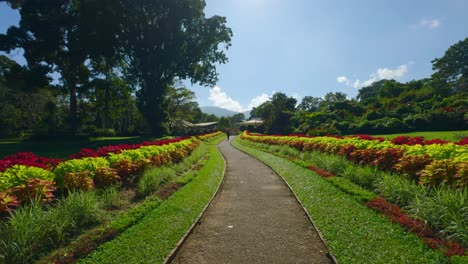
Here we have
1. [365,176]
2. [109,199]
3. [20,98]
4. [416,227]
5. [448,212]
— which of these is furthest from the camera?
[20,98]

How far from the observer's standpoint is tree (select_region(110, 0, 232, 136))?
27.9m

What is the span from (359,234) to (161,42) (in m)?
30.6

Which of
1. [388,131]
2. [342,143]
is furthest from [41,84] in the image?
[388,131]

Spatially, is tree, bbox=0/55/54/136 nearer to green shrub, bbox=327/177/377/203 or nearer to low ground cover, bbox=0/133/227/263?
low ground cover, bbox=0/133/227/263

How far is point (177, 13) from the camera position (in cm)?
2825

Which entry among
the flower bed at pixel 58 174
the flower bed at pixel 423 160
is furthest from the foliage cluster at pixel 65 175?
the flower bed at pixel 423 160

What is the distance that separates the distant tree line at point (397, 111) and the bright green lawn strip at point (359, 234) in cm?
1812

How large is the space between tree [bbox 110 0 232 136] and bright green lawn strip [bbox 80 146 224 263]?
2606 cm

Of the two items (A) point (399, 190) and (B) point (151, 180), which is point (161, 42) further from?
(A) point (399, 190)

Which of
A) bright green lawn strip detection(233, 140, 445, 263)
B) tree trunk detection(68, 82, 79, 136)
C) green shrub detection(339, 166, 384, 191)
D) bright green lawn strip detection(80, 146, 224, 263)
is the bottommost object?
bright green lawn strip detection(80, 146, 224, 263)

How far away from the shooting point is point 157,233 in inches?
183

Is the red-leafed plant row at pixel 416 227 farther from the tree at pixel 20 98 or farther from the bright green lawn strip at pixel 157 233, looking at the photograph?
the tree at pixel 20 98

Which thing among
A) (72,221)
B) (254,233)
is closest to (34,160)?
(72,221)

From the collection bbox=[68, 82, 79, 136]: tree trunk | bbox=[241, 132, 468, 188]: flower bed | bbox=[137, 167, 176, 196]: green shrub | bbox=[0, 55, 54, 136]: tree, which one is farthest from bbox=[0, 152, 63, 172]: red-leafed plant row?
bbox=[0, 55, 54, 136]: tree
